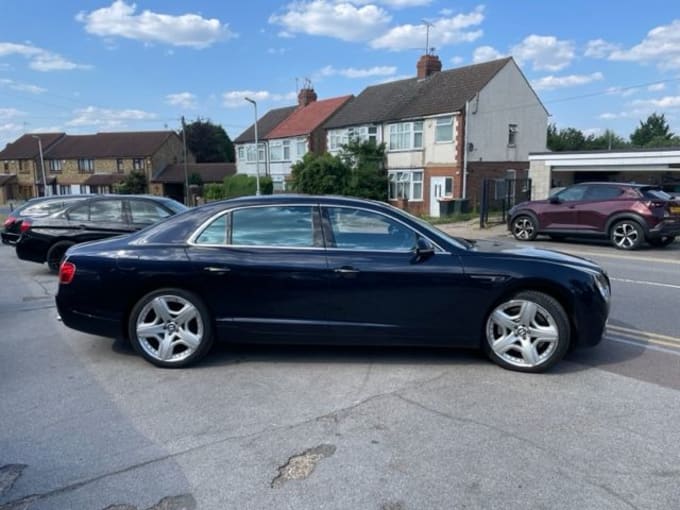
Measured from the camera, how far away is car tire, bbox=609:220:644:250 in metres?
13.2

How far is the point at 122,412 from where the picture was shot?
3754 mm

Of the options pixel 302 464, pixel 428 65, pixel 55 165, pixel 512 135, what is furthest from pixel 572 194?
pixel 55 165

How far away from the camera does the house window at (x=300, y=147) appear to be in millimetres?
40625

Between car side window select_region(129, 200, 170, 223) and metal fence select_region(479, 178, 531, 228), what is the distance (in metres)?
12.4

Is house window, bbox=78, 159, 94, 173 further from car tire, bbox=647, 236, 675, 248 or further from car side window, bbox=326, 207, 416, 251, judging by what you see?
car side window, bbox=326, 207, 416, 251

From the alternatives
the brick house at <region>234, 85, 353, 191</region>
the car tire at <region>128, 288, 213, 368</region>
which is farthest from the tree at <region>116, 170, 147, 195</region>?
the car tire at <region>128, 288, 213, 368</region>

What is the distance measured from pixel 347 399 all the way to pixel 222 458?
3.73ft

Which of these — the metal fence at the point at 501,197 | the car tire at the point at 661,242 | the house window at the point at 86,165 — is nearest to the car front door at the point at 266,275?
the car tire at the point at 661,242

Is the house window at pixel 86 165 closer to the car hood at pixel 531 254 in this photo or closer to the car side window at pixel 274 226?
the car side window at pixel 274 226

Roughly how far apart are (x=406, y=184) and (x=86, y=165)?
4915 centimetres

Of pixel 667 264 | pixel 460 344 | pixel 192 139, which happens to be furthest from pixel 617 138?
pixel 460 344

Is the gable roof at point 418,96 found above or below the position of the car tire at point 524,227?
above

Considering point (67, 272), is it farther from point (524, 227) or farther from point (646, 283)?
point (524, 227)

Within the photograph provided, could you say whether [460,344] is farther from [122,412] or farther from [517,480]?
[122,412]
